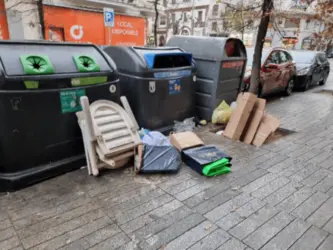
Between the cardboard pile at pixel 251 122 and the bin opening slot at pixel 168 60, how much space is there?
3.76ft

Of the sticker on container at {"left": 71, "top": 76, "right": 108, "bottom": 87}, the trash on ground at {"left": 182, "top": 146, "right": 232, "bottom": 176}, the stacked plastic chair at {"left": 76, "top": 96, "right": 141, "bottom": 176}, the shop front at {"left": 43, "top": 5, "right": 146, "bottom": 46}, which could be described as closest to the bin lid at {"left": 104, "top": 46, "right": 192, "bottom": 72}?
the sticker on container at {"left": 71, "top": 76, "right": 108, "bottom": 87}

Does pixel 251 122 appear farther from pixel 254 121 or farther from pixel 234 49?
pixel 234 49

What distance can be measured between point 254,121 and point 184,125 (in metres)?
1.17

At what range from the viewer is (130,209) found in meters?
2.39

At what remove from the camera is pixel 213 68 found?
186 inches

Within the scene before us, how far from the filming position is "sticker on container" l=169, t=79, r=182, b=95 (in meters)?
4.04

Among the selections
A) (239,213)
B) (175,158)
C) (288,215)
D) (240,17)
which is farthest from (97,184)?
(240,17)

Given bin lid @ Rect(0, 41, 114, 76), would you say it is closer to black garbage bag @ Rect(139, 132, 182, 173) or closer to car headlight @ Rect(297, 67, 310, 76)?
black garbage bag @ Rect(139, 132, 182, 173)

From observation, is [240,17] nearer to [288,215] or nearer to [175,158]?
[175,158]

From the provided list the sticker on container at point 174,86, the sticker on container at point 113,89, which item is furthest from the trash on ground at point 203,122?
the sticker on container at point 113,89

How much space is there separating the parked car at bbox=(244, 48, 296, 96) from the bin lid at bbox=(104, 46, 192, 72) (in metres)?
2.77

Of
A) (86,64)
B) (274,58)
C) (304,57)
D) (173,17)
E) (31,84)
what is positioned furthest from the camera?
(173,17)

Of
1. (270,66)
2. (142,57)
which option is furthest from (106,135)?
(270,66)

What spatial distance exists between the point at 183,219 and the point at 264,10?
170 inches
